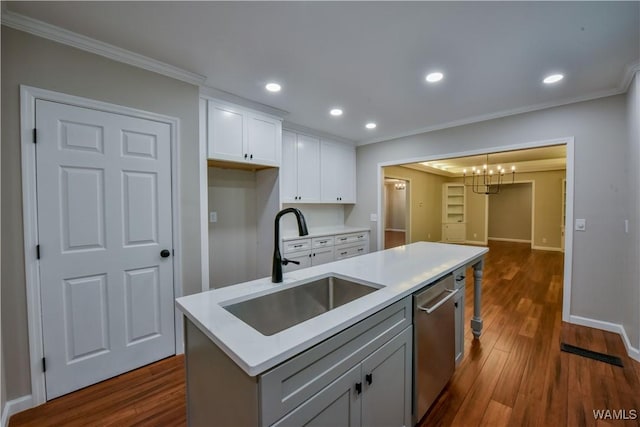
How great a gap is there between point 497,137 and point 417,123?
3.28 feet

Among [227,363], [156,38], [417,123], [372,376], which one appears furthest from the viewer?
[417,123]

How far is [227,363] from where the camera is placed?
0.95 metres

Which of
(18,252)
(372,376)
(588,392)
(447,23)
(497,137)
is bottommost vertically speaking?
(588,392)

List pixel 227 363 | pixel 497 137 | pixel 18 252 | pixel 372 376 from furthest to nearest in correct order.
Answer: pixel 497 137 < pixel 18 252 < pixel 372 376 < pixel 227 363

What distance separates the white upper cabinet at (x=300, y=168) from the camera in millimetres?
3803

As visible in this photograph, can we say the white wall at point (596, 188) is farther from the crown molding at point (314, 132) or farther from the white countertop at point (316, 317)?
the crown molding at point (314, 132)

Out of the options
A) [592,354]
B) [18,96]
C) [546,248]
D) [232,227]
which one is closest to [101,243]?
[18,96]

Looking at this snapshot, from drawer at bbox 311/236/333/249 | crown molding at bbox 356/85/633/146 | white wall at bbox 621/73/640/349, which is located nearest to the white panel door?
drawer at bbox 311/236/333/249

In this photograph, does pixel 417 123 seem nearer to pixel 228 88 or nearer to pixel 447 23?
pixel 447 23

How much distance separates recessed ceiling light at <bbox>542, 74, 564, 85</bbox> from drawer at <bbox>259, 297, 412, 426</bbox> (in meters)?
2.63

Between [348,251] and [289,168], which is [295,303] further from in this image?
[348,251]

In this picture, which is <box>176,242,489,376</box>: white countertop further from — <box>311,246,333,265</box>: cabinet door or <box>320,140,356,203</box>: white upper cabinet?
<box>320,140,356,203</box>: white upper cabinet

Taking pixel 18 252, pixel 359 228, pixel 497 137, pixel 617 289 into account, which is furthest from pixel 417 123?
pixel 18 252

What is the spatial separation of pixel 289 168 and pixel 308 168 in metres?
0.37
